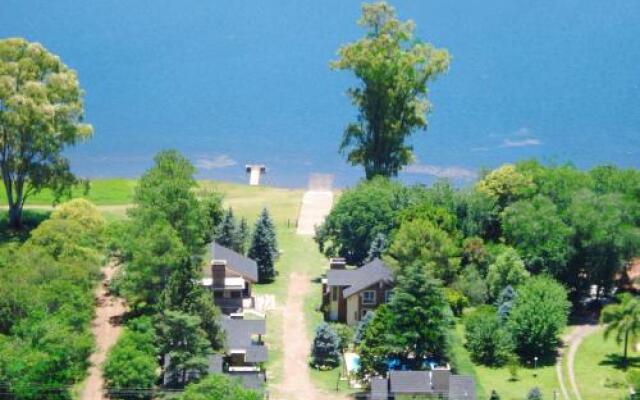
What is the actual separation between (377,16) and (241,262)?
84.2 feet

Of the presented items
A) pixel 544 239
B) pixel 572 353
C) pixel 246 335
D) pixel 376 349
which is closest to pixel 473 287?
pixel 544 239

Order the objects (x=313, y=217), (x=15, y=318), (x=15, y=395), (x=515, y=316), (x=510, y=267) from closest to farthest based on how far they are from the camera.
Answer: (x=15, y=395) → (x=15, y=318) → (x=515, y=316) → (x=510, y=267) → (x=313, y=217)

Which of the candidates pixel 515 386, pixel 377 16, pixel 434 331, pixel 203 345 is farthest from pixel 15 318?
pixel 377 16

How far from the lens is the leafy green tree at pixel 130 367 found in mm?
55781

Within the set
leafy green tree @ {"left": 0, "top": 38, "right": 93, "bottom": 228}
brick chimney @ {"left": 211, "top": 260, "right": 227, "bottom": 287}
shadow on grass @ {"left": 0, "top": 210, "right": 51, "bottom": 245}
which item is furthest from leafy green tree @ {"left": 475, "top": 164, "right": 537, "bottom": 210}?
shadow on grass @ {"left": 0, "top": 210, "right": 51, "bottom": 245}

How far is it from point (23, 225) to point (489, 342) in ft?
107

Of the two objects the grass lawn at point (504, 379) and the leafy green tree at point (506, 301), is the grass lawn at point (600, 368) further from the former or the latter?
the leafy green tree at point (506, 301)

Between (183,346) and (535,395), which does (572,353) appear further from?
(183,346)

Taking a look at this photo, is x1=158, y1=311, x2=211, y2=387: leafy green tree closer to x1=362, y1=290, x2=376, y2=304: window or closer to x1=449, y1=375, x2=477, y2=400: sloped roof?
x1=449, y1=375, x2=477, y2=400: sloped roof

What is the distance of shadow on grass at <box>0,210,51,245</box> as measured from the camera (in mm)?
77000

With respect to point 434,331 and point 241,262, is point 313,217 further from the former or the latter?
point 434,331

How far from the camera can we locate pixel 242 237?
249ft

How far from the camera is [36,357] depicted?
180ft

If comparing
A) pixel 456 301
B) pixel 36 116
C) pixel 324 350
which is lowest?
pixel 324 350
